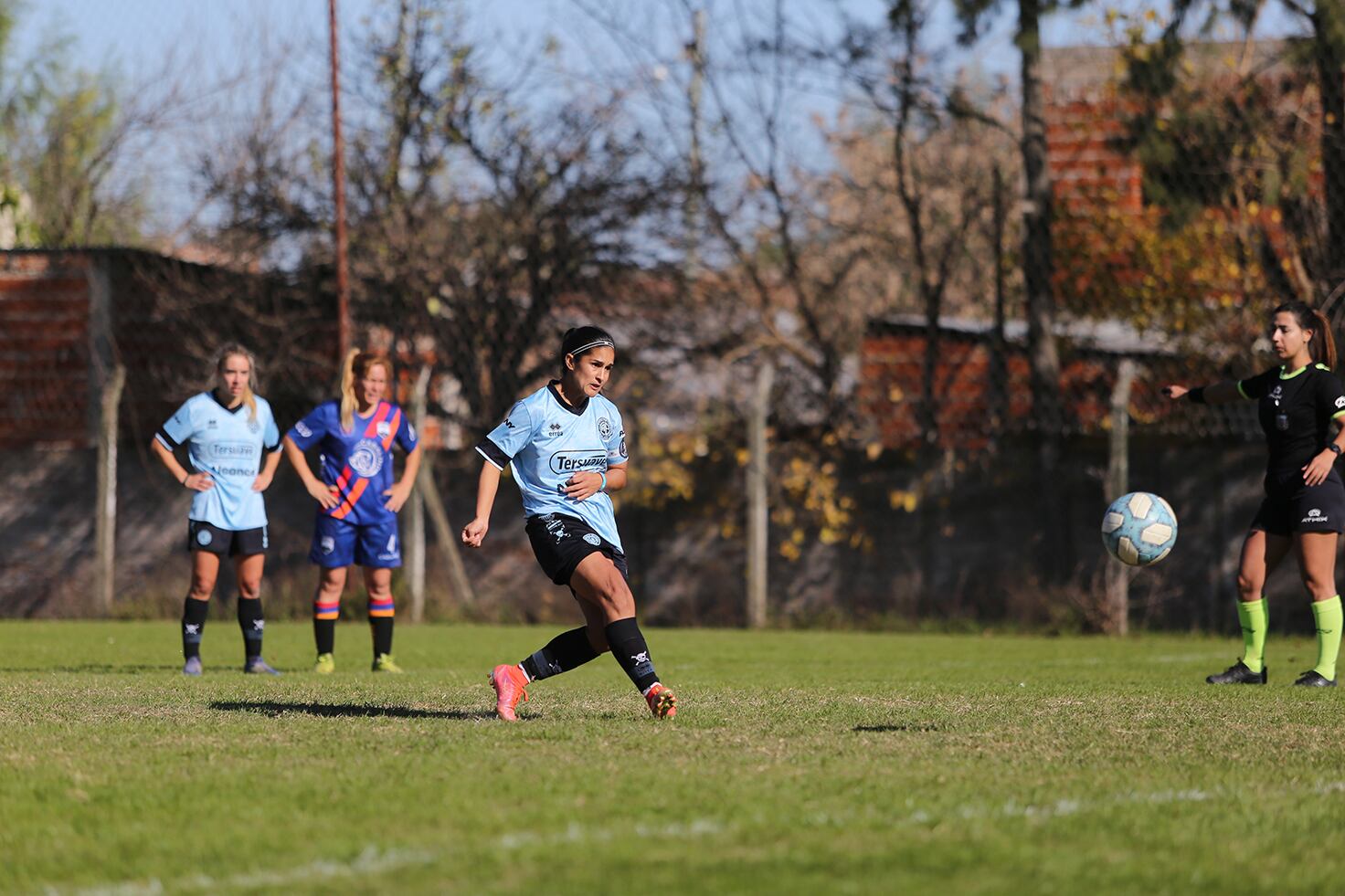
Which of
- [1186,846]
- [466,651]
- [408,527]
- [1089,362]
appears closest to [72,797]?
[1186,846]

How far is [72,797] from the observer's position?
4859 mm

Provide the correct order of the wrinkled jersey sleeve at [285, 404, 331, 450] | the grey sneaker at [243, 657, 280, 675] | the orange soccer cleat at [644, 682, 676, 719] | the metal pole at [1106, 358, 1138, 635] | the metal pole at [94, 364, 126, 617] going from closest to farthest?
the orange soccer cleat at [644, 682, 676, 719], the grey sneaker at [243, 657, 280, 675], the wrinkled jersey sleeve at [285, 404, 331, 450], the metal pole at [1106, 358, 1138, 635], the metal pole at [94, 364, 126, 617]

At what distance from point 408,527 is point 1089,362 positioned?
738cm

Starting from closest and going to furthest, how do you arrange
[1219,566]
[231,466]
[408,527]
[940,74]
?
1. [231,466]
2. [1219,566]
3. [408,527]
4. [940,74]

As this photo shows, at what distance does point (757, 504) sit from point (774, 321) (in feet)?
12.0

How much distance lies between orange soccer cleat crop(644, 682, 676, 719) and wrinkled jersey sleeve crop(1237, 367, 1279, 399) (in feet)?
13.9

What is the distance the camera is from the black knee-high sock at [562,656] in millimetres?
7105

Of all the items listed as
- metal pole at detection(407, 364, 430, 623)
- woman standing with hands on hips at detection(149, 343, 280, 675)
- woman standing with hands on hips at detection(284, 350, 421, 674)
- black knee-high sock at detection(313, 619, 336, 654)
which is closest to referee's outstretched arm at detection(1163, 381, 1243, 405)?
woman standing with hands on hips at detection(284, 350, 421, 674)

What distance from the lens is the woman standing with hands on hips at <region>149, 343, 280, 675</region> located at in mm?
10164

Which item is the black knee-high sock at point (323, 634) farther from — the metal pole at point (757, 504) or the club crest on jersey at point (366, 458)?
the metal pole at point (757, 504)

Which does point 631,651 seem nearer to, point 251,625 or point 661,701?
point 661,701

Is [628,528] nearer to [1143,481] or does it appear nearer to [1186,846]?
[1143,481]

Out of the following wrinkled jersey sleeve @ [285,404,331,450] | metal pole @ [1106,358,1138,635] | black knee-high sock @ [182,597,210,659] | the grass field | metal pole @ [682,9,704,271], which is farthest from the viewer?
metal pole @ [682,9,704,271]

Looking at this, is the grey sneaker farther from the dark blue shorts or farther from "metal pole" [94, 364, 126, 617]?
"metal pole" [94, 364, 126, 617]
